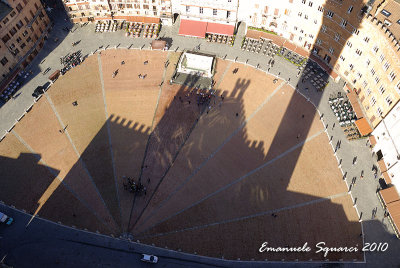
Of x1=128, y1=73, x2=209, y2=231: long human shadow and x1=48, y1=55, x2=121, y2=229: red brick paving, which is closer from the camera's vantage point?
x1=128, y1=73, x2=209, y2=231: long human shadow

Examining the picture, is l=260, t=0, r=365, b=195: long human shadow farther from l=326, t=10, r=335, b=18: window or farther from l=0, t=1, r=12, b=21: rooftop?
l=0, t=1, r=12, b=21: rooftop

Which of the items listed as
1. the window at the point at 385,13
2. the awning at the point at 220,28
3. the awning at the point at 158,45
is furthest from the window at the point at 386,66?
the awning at the point at 158,45

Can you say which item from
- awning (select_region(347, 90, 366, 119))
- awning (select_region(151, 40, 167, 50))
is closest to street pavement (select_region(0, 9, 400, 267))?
awning (select_region(347, 90, 366, 119))

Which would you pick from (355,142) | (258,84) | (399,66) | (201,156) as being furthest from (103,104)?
(399,66)

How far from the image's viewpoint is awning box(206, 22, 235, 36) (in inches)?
3300

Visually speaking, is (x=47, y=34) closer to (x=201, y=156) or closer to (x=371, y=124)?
(x=201, y=156)

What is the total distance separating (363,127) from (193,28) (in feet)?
163

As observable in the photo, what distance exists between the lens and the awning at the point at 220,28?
275ft

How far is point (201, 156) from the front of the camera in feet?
217

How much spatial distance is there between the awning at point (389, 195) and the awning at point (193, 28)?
186 ft

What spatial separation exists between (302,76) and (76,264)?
64.7 meters

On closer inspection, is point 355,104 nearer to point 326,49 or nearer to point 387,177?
point 326,49

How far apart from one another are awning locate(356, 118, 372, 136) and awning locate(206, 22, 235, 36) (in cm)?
3950

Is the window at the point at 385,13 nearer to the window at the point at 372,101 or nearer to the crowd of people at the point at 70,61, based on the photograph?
the window at the point at 372,101
